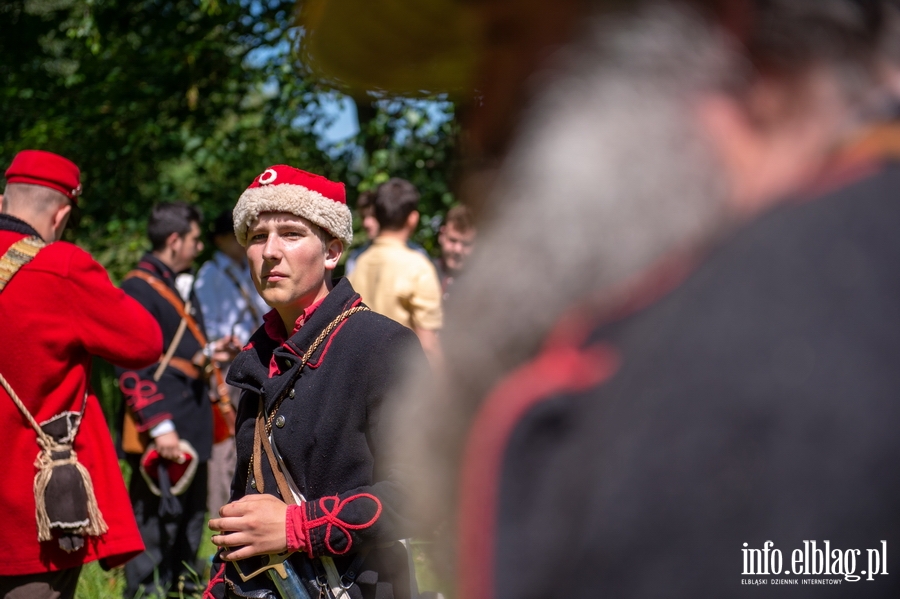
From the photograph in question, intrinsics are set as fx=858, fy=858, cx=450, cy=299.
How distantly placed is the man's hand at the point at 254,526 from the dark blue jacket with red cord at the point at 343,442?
0.24 ft

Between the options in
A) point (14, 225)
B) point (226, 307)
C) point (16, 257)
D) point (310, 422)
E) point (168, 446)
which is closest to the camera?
point (310, 422)

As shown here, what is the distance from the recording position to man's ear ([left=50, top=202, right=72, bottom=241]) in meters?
3.31

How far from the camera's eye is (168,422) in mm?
4621

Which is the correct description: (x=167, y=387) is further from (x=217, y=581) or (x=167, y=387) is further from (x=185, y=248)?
(x=217, y=581)

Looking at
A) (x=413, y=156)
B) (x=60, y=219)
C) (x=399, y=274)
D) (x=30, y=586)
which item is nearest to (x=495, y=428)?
(x=30, y=586)

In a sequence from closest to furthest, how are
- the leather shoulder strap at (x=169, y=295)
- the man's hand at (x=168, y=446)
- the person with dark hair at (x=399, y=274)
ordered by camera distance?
the man's hand at (x=168, y=446), the person with dark hair at (x=399, y=274), the leather shoulder strap at (x=169, y=295)

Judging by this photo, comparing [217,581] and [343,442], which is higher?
[343,442]

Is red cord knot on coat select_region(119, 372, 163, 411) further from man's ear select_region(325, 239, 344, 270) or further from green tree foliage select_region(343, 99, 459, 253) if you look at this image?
green tree foliage select_region(343, 99, 459, 253)

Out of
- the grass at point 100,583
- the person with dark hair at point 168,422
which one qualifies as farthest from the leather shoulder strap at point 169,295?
the grass at point 100,583

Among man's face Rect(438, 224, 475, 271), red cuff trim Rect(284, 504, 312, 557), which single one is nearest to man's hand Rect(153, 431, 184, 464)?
man's face Rect(438, 224, 475, 271)

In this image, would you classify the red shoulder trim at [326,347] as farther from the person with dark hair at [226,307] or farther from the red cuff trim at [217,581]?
the person with dark hair at [226,307]

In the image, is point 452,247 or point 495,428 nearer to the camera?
point 495,428

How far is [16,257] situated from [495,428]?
2.85 m

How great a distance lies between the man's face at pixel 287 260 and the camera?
2.46 metres
